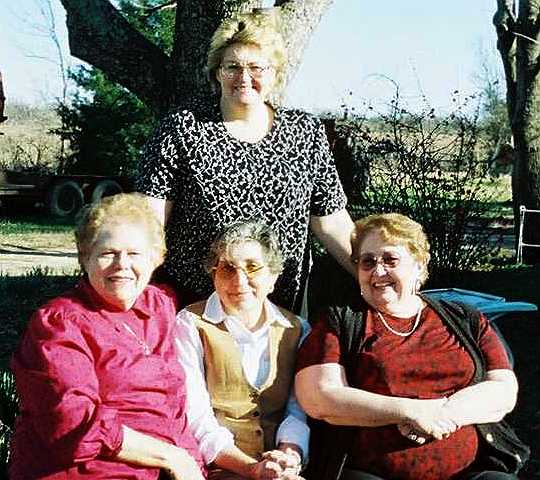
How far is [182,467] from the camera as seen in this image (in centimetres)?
285

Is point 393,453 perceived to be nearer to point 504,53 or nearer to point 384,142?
point 384,142

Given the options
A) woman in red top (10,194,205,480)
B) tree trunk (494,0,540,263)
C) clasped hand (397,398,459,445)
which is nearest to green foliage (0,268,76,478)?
woman in red top (10,194,205,480)

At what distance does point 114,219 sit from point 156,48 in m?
3.31

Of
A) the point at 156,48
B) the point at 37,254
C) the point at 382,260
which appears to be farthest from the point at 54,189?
the point at 382,260

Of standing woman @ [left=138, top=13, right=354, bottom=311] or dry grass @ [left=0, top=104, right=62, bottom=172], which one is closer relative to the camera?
standing woman @ [left=138, top=13, right=354, bottom=311]

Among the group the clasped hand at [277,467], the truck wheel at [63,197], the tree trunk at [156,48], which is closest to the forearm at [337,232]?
the clasped hand at [277,467]

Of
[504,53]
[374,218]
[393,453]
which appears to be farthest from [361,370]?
[504,53]

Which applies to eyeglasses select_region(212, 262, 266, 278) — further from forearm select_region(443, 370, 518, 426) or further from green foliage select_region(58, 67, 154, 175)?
green foliage select_region(58, 67, 154, 175)

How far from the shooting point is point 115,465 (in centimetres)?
274

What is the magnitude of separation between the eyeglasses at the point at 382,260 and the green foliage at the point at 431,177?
5447 mm

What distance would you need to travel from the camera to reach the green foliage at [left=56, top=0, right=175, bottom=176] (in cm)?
2055

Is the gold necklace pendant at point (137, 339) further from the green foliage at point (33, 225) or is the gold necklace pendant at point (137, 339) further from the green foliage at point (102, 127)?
the green foliage at point (102, 127)

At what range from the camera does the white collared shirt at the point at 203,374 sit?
305 cm

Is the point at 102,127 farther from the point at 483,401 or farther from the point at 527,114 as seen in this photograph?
the point at 483,401
